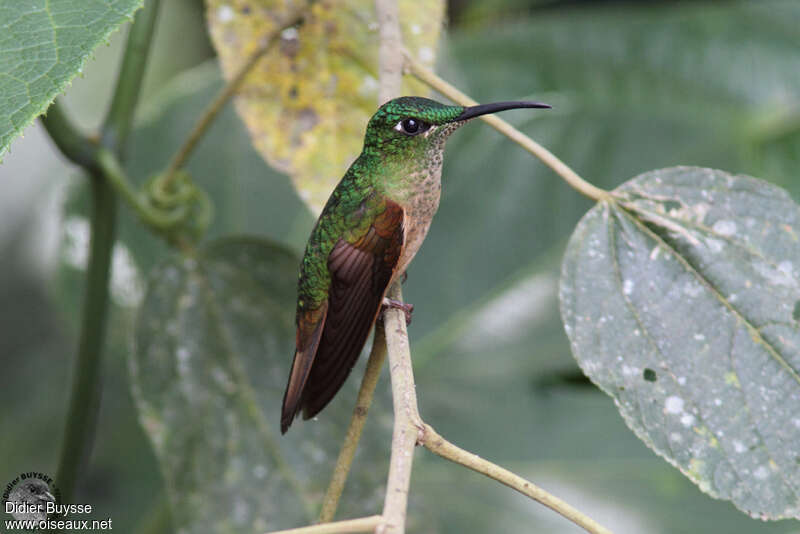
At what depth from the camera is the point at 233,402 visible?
1.45 m

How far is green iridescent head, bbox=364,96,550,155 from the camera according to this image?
1206 millimetres

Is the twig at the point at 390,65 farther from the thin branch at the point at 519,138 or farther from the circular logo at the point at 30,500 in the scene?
the circular logo at the point at 30,500

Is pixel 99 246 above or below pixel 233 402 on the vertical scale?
above

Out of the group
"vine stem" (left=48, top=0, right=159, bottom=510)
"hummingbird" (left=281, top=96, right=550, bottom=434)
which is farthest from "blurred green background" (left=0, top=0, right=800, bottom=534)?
"hummingbird" (left=281, top=96, right=550, bottom=434)

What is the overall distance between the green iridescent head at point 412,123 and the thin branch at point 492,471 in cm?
47

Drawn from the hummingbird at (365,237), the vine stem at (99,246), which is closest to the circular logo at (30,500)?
the vine stem at (99,246)

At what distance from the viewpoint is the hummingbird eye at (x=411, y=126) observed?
123 centimetres

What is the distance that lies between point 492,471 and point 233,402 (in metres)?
0.67

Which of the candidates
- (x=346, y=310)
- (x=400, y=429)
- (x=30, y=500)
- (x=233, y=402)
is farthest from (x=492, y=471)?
(x=30, y=500)

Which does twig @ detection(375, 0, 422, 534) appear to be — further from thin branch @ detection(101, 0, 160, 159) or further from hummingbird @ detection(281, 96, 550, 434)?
thin branch @ detection(101, 0, 160, 159)

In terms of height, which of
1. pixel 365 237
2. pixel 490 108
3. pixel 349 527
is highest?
pixel 490 108

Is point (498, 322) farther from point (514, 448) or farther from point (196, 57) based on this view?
point (196, 57)

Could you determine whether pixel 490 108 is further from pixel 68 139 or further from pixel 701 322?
pixel 68 139

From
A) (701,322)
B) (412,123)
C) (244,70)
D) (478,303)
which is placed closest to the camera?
(701,322)
